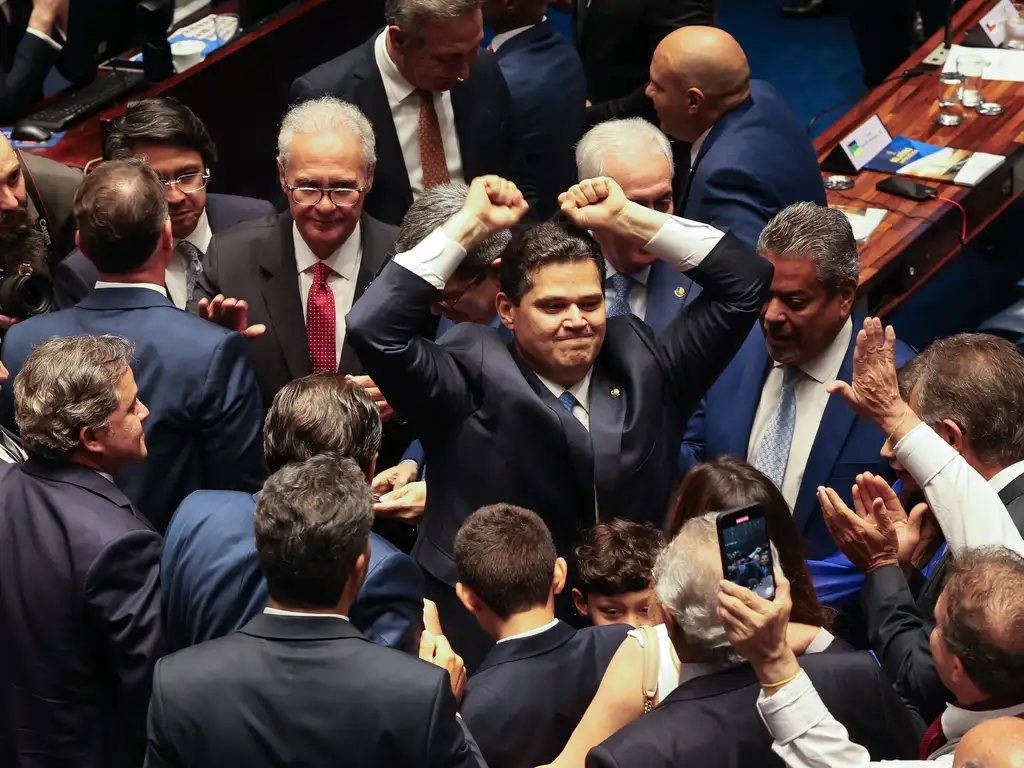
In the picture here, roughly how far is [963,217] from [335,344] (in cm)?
243

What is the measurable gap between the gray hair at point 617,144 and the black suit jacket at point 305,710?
166 centimetres

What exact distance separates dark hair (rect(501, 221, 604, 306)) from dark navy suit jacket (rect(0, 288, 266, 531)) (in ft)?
2.12

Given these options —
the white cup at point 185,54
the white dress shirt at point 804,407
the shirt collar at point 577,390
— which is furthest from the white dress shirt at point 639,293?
the white cup at point 185,54

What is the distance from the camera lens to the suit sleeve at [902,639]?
8.21 ft

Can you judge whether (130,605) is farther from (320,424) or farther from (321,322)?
(321,322)

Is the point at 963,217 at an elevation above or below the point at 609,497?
below

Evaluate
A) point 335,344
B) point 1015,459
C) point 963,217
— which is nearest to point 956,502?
point 1015,459

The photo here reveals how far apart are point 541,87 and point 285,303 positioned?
4.46 feet

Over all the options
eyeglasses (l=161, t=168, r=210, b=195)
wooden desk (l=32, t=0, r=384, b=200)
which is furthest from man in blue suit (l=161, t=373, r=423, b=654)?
wooden desk (l=32, t=0, r=384, b=200)

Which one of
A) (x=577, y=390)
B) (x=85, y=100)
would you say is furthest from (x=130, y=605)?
(x=85, y=100)

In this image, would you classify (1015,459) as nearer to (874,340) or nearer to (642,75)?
(874,340)

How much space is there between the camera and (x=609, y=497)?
9.40 ft

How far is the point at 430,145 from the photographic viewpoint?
405cm

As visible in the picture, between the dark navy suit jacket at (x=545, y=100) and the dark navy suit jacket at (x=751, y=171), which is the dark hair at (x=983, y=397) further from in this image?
the dark navy suit jacket at (x=545, y=100)
